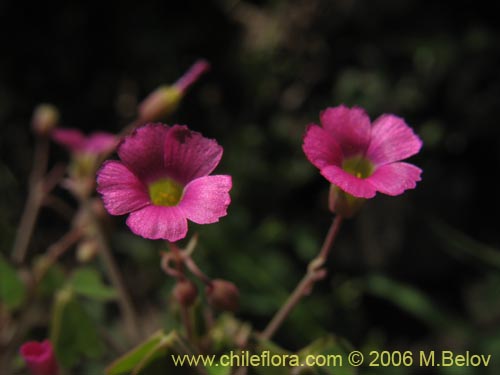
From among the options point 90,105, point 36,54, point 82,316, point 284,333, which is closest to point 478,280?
point 284,333

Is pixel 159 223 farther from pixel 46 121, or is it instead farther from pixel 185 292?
pixel 46 121

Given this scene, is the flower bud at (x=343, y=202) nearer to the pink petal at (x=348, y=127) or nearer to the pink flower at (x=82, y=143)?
the pink petal at (x=348, y=127)

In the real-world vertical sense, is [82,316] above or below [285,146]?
below

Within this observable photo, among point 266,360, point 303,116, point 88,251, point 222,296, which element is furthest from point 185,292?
point 303,116

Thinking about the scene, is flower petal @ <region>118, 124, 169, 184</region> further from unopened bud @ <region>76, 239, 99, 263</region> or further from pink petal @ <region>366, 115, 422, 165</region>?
unopened bud @ <region>76, 239, 99, 263</region>

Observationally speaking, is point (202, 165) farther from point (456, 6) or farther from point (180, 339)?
point (456, 6)

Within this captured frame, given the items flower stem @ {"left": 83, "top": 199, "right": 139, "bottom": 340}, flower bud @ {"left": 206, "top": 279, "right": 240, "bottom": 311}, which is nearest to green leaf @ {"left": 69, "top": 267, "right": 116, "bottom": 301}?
flower stem @ {"left": 83, "top": 199, "right": 139, "bottom": 340}

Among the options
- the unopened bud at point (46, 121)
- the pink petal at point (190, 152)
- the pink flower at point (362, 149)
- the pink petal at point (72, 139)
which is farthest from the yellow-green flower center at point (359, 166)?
the unopened bud at point (46, 121)
